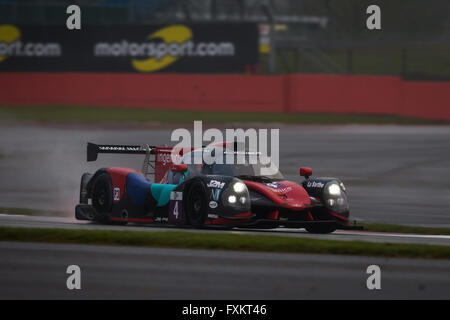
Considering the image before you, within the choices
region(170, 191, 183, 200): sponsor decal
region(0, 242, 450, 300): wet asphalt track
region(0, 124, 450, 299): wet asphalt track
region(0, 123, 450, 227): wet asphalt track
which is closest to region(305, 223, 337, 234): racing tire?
region(0, 124, 450, 299): wet asphalt track

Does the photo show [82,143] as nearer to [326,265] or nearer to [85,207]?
[85,207]

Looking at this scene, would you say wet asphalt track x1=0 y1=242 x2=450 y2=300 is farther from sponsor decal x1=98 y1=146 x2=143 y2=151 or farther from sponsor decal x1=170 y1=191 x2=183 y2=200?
sponsor decal x1=98 y1=146 x2=143 y2=151

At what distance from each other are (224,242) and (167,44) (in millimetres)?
37216

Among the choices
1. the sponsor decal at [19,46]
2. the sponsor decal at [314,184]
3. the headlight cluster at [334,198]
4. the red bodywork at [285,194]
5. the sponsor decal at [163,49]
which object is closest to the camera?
the red bodywork at [285,194]

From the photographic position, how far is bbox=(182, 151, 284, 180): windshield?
11773 millimetres

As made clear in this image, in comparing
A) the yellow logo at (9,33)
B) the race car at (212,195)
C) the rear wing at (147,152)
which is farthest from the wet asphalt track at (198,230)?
the yellow logo at (9,33)

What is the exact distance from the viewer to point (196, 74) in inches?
1714

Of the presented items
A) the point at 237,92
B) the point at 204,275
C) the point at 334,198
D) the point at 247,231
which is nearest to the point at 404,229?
the point at 334,198

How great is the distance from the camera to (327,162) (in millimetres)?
24203

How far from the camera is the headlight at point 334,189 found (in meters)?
11.6

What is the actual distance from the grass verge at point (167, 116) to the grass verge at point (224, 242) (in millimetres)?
28077

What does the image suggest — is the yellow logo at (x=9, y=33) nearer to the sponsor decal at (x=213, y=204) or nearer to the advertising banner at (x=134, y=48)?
the advertising banner at (x=134, y=48)

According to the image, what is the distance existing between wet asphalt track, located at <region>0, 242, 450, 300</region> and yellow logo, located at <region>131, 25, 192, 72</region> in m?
37.2
